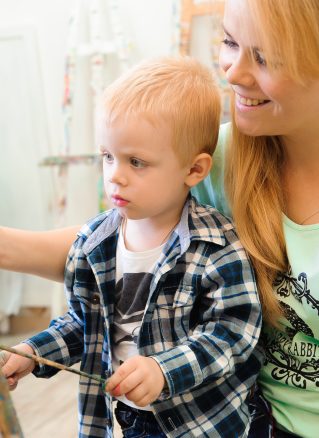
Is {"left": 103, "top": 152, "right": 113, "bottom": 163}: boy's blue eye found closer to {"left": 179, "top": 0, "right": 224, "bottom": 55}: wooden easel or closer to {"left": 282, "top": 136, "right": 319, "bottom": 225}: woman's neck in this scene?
{"left": 282, "top": 136, "right": 319, "bottom": 225}: woman's neck

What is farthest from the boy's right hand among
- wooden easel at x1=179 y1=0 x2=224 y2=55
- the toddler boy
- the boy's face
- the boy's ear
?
wooden easel at x1=179 y1=0 x2=224 y2=55

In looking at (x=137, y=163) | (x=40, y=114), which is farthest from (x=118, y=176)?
(x=40, y=114)

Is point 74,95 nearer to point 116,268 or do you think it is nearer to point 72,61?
point 72,61

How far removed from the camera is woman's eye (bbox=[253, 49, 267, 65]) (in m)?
0.91

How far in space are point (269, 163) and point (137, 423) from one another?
0.50 metres

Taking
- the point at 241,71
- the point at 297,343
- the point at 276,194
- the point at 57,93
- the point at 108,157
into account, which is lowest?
the point at 297,343

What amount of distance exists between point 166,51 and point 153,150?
185 centimetres

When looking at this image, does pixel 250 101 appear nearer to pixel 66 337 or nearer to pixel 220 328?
pixel 220 328

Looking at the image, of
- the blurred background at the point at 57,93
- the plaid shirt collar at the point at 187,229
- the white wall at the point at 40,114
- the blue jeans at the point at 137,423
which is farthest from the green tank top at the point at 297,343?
the white wall at the point at 40,114

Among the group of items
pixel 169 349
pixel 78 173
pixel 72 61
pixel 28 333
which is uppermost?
pixel 72 61

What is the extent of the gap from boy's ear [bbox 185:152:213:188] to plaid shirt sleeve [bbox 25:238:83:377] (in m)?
0.21

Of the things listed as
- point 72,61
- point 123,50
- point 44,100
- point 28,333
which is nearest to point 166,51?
point 123,50

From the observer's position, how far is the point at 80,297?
3.32 feet

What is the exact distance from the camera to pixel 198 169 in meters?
1.00
